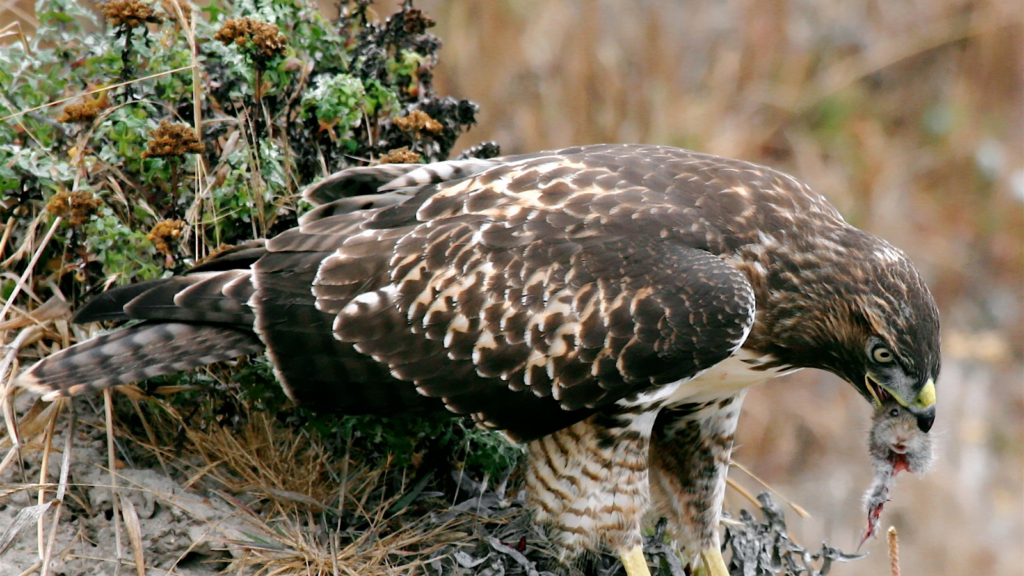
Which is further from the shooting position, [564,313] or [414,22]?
[414,22]

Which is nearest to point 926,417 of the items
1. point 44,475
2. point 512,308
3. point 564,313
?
point 564,313

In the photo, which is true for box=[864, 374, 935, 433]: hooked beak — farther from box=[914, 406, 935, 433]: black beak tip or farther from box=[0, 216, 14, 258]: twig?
box=[0, 216, 14, 258]: twig

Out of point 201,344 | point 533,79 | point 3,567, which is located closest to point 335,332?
point 201,344

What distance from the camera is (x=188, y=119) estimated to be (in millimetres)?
3424

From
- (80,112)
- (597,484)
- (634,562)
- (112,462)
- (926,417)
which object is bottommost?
(634,562)

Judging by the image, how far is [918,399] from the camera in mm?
2740

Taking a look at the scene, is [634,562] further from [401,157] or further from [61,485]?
[61,485]

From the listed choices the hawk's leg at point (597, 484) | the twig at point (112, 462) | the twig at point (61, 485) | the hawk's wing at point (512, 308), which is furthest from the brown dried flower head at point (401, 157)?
the twig at point (61, 485)

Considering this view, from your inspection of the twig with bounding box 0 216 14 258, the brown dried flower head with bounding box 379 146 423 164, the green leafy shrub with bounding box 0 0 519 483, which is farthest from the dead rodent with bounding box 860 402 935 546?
the twig with bounding box 0 216 14 258

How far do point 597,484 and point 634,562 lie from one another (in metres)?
0.29

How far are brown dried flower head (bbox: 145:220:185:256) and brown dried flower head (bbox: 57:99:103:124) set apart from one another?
416 millimetres

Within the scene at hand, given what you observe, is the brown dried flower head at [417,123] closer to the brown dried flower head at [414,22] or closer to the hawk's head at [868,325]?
the brown dried flower head at [414,22]

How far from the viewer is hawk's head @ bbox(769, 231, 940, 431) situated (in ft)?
8.79

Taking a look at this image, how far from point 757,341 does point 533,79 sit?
4.11 meters
